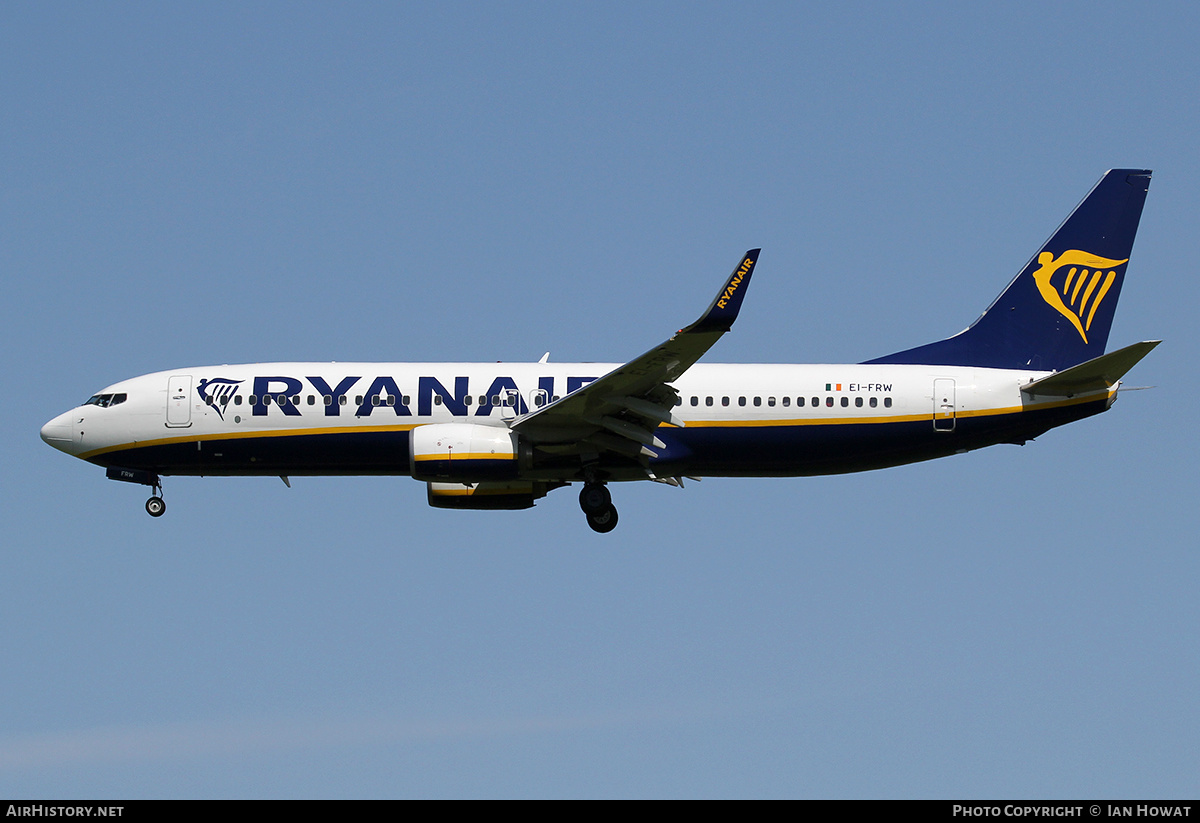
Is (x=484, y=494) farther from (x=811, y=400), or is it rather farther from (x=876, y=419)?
(x=876, y=419)

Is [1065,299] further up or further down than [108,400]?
further up

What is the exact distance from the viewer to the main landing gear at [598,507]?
126 feet

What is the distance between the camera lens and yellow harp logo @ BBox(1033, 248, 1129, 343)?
4131 centimetres

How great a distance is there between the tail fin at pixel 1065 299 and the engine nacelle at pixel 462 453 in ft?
33.7

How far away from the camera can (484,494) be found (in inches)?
1602

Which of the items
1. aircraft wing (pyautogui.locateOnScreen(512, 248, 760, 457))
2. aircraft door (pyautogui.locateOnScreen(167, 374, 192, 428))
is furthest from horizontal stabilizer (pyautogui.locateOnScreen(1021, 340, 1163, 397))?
aircraft door (pyautogui.locateOnScreen(167, 374, 192, 428))

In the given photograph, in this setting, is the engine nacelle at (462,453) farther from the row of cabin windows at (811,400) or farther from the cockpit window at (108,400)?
the cockpit window at (108,400)

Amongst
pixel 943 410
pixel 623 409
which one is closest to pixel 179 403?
pixel 623 409

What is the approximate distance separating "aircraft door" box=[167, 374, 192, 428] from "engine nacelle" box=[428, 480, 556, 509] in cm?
655

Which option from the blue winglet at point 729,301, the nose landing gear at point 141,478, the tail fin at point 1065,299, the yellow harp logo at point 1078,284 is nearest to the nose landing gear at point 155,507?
the nose landing gear at point 141,478

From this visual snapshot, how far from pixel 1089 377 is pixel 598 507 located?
1248cm
